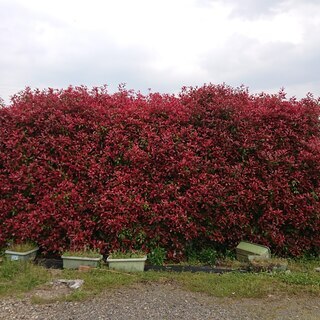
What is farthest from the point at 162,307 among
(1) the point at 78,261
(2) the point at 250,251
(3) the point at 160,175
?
(3) the point at 160,175

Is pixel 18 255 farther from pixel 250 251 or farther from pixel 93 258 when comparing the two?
pixel 250 251

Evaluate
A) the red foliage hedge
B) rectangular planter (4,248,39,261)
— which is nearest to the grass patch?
rectangular planter (4,248,39,261)

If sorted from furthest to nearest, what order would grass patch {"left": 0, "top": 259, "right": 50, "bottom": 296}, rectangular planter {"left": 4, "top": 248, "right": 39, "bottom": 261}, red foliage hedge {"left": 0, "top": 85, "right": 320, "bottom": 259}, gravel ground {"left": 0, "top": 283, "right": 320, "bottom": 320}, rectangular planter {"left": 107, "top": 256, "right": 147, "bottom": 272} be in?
red foliage hedge {"left": 0, "top": 85, "right": 320, "bottom": 259} < rectangular planter {"left": 4, "top": 248, "right": 39, "bottom": 261} < rectangular planter {"left": 107, "top": 256, "right": 147, "bottom": 272} < grass patch {"left": 0, "top": 259, "right": 50, "bottom": 296} < gravel ground {"left": 0, "top": 283, "right": 320, "bottom": 320}

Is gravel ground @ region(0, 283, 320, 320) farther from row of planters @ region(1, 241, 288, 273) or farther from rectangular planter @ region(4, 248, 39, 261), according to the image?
rectangular planter @ region(4, 248, 39, 261)

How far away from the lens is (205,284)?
446cm

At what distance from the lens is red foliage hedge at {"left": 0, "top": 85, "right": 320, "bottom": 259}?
5.26 m

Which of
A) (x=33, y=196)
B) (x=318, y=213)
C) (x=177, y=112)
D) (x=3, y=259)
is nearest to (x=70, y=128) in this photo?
(x=33, y=196)

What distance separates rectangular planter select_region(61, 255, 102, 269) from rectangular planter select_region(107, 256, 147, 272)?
0.56ft

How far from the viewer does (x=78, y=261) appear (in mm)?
5016

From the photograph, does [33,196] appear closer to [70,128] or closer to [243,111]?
[70,128]

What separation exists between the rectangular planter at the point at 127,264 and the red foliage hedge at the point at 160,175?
0.36 metres

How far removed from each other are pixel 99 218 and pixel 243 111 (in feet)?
8.09

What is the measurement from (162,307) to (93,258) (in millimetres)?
1452

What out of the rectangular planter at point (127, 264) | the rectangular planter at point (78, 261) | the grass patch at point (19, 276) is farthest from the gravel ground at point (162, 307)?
the rectangular planter at point (78, 261)
